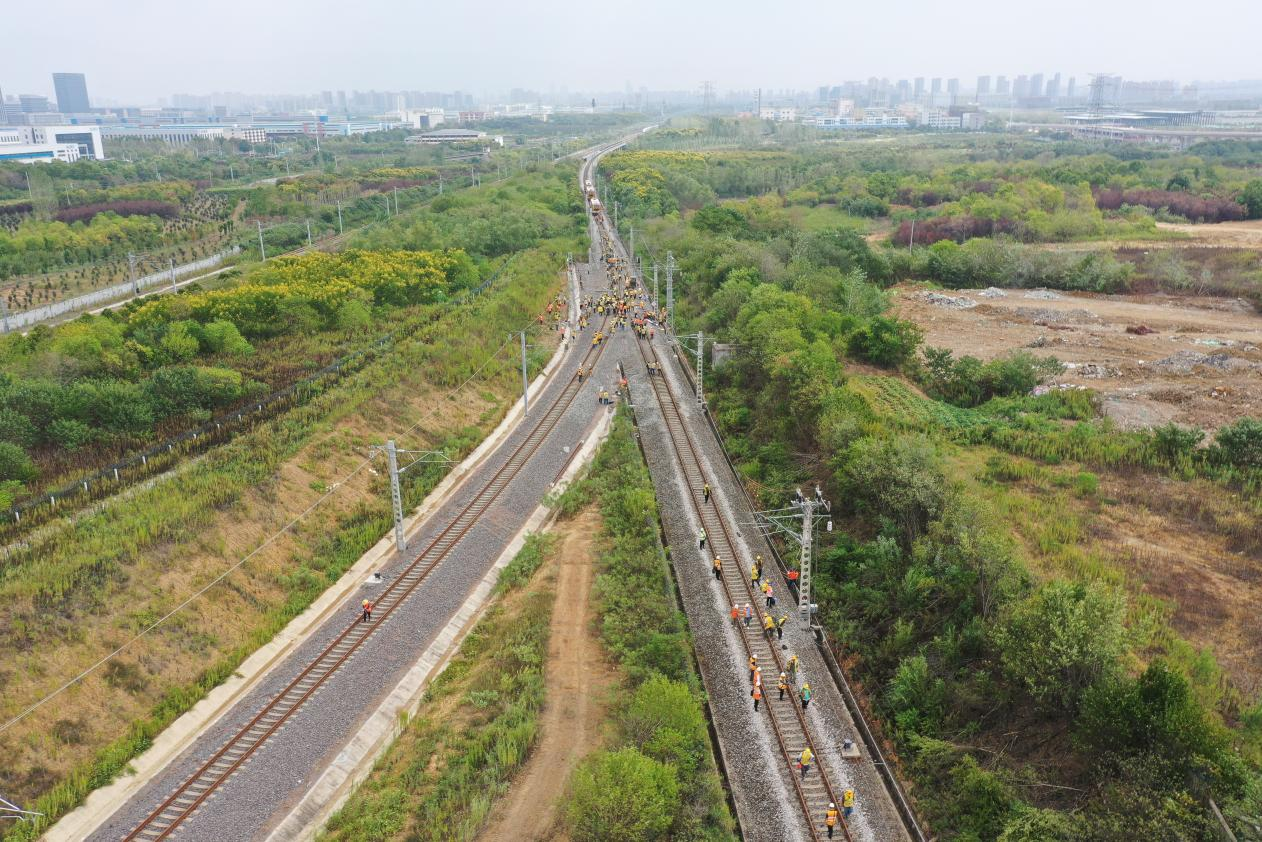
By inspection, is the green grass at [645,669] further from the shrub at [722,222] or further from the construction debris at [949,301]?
the shrub at [722,222]

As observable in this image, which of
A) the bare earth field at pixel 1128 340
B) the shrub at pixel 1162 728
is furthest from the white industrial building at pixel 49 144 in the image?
the shrub at pixel 1162 728

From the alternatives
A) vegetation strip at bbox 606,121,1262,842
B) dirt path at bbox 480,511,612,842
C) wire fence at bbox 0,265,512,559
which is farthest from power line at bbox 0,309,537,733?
vegetation strip at bbox 606,121,1262,842

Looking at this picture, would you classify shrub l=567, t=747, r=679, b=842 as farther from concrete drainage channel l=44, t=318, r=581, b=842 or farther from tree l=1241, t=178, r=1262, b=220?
tree l=1241, t=178, r=1262, b=220

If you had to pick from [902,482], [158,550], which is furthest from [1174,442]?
[158,550]

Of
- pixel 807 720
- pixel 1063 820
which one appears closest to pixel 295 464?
pixel 807 720

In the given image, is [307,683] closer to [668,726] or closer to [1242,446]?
[668,726]
